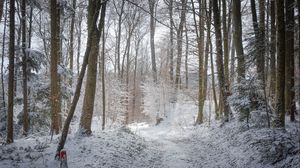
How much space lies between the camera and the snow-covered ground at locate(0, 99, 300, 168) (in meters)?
8.52

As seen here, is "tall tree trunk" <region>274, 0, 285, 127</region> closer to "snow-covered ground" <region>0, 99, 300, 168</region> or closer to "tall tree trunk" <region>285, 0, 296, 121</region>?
"snow-covered ground" <region>0, 99, 300, 168</region>

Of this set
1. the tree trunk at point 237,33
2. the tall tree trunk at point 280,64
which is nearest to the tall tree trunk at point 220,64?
the tree trunk at point 237,33

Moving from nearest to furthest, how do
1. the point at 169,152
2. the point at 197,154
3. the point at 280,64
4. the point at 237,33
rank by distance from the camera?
the point at 280,64, the point at 197,154, the point at 169,152, the point at 237,33

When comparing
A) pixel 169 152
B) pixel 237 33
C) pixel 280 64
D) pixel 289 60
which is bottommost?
pixel 169 152

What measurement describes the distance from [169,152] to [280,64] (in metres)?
5.41

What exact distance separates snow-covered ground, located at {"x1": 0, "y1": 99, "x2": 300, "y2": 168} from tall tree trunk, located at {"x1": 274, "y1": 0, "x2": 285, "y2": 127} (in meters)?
0.74

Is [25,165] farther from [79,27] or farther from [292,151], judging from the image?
[79,27]

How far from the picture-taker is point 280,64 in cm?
1083

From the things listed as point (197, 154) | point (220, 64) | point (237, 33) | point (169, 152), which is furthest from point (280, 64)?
point (220, 64)

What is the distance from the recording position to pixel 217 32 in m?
16.7

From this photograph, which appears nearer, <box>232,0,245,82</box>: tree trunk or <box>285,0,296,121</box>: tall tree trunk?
<box>285,0,296,121</box>: tall tree trunk

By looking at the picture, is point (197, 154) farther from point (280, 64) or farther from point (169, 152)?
point (280, 64)

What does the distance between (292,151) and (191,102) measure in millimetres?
21697

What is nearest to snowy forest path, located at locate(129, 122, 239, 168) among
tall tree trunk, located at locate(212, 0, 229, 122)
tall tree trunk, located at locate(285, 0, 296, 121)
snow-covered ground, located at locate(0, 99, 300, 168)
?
snow-covered ground, located at locate(0, 99, 300, 168)
